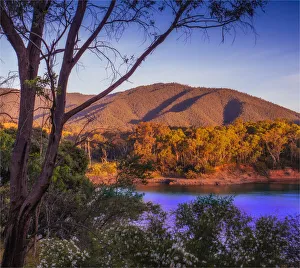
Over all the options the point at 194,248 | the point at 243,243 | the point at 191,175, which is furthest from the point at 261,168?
the point at 194,248

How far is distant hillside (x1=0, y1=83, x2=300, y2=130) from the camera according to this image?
67125 mm

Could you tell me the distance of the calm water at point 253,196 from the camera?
21.0 meters

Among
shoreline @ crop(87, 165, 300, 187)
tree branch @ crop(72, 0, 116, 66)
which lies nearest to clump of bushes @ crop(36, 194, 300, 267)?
tree branch @ crop(72, 0, 116, 66)

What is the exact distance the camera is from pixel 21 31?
3.63 metres

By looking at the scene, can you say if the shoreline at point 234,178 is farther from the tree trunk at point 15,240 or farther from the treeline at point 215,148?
the tree trunk at point 15,240

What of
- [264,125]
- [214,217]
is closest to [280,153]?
[264,125]

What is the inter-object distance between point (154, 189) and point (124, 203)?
2028 cm

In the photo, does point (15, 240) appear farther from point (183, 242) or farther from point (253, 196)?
point (253, 196)

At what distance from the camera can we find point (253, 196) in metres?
26.6

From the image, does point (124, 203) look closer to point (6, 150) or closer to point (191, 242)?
point (6, 150)

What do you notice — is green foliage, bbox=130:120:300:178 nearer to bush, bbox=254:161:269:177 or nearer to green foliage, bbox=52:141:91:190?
bush, bbox=254:161:269:177

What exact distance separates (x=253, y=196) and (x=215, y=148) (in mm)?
10590

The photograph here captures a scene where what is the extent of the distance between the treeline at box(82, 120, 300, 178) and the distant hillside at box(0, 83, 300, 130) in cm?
2407

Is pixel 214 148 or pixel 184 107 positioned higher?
pixel 184 107
